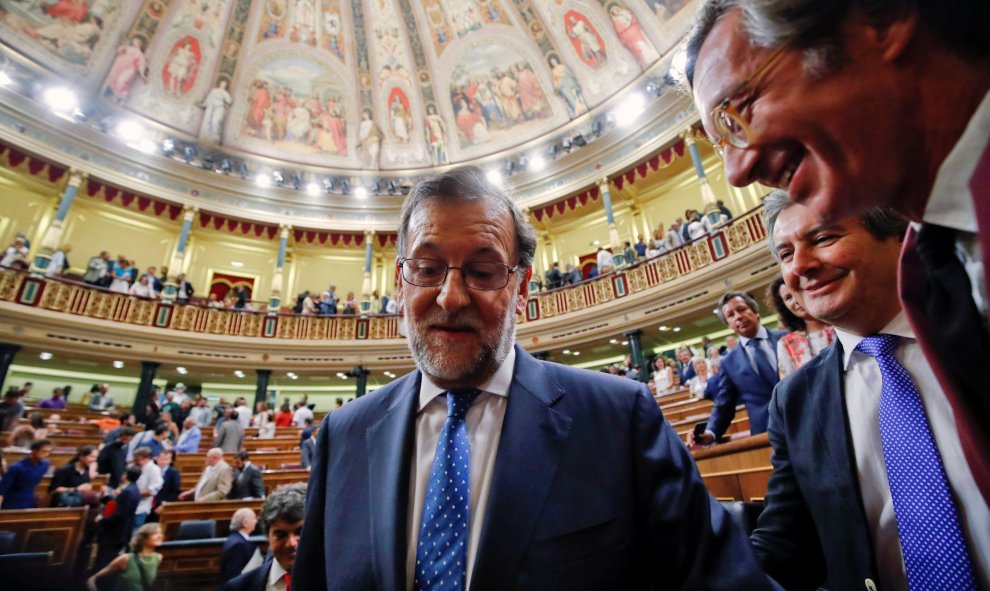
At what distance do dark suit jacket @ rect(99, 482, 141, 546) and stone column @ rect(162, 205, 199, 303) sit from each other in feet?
32.5

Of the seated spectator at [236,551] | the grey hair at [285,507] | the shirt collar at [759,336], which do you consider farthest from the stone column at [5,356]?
the shirt collar at [759,336]

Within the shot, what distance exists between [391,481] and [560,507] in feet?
1.42

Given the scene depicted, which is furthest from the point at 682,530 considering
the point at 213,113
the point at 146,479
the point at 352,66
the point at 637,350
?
the point at 352,66

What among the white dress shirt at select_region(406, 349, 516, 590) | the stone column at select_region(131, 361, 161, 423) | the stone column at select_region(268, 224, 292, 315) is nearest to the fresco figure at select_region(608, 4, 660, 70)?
the stone column at select_region(268, 224, 292, 315)

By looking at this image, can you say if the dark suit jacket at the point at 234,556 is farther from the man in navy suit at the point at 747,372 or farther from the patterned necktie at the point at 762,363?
the patterned necktie at the point at 762,363

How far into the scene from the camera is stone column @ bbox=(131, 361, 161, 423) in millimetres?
10719

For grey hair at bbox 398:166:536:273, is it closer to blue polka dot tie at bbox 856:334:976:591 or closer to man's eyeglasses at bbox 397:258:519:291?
man's eyeglasses at bbox 397:258:519:291

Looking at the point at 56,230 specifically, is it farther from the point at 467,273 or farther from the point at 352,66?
the point at 467,273

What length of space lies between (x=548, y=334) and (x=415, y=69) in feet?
40.4

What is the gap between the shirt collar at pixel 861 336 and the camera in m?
1.19

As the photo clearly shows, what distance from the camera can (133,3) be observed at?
1364 cm

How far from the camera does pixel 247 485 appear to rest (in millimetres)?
5648

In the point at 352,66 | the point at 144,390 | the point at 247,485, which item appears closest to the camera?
the point at 247,485

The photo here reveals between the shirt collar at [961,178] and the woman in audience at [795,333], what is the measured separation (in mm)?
1756
